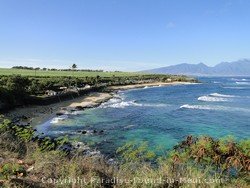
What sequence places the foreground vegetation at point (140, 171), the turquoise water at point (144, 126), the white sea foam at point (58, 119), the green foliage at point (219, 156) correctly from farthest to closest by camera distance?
1. the white sea foam at point (58, 119)
2. the turquoise water at point (144, 126)
3. the green foliage at point (219, 156)
4. the foreground vegetation at point (140, 171)

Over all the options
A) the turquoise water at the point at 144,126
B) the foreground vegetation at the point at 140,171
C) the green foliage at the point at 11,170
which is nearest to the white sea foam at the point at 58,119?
the turquoise water at the point at 144,126

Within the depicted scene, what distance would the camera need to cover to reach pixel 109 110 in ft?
195

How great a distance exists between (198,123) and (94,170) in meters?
36.2

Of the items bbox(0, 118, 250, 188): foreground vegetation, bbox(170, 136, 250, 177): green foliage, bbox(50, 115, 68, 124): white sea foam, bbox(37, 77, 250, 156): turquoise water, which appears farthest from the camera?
bbox(50, 115, 68, 124): white sea foam

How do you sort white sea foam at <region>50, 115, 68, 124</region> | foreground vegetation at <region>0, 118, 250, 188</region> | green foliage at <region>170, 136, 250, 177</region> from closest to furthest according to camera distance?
foreground vegetation at <region>0, 118, 250, 188</region>, green foliage at <region>170, 136, 250, 177</region>, white sea foam at <region>50, 115, 68, 124</region>

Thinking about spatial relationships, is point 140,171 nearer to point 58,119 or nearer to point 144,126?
point 144,126

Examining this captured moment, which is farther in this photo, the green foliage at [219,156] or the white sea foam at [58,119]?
the white sea foam at [58,119]

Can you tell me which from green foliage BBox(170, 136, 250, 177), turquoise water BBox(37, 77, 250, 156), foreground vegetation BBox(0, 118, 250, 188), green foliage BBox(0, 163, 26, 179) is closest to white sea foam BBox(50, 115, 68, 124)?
turquoise water BBox(37, 77, 250, 156)

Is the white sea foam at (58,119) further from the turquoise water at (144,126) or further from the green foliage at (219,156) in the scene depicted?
the green foliage at (219,156)

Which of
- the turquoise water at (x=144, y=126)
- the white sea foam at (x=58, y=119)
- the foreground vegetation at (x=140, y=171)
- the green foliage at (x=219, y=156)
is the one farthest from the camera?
the white sea foam at (x=58, y=119)

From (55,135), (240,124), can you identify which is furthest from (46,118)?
(240,124)

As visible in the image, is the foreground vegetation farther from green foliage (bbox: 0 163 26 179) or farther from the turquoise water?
the turquoise water

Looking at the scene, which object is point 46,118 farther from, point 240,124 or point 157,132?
point 240,124

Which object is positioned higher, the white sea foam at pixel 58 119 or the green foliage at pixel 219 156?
the green foliage at pixel 219 156
